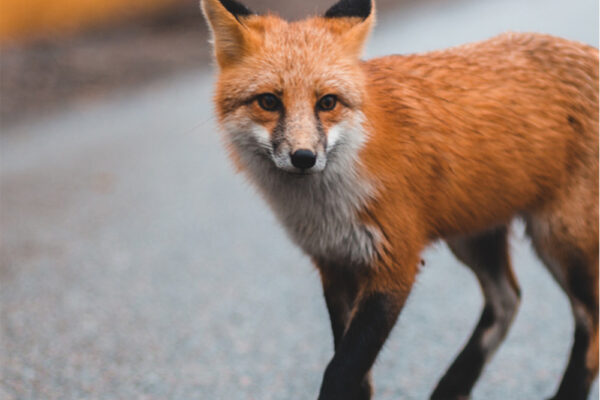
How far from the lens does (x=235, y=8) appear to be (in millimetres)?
3117

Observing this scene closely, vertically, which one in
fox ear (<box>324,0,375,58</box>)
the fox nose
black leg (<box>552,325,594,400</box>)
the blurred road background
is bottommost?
the blurred road background

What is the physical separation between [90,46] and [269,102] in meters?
10.3

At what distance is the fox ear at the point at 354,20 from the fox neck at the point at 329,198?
358 mm

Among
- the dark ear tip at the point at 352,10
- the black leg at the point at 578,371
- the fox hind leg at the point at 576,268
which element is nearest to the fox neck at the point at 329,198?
the dark ear tip at the point at 352,10

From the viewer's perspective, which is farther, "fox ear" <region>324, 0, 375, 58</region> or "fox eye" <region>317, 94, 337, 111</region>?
"fox ear" <region>324, 0, 375, 58</region>

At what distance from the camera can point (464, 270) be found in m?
5.93

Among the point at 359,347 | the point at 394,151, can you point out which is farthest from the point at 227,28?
the point at 359,347

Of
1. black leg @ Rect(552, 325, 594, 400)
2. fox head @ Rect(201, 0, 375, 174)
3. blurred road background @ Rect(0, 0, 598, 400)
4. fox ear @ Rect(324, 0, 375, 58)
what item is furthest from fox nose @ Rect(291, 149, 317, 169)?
black leg @ Rect(552, 325, 594, 400)

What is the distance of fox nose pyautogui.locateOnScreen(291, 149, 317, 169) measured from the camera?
2670mm

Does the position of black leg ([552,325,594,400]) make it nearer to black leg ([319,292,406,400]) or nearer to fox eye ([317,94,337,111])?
black leg ([319,292,406,400])

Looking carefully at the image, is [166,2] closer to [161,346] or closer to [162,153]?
[162,153]

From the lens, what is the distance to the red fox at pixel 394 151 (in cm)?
292

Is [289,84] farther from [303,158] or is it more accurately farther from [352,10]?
[352,10]

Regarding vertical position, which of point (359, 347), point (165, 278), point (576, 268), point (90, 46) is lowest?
point (165, 278)
